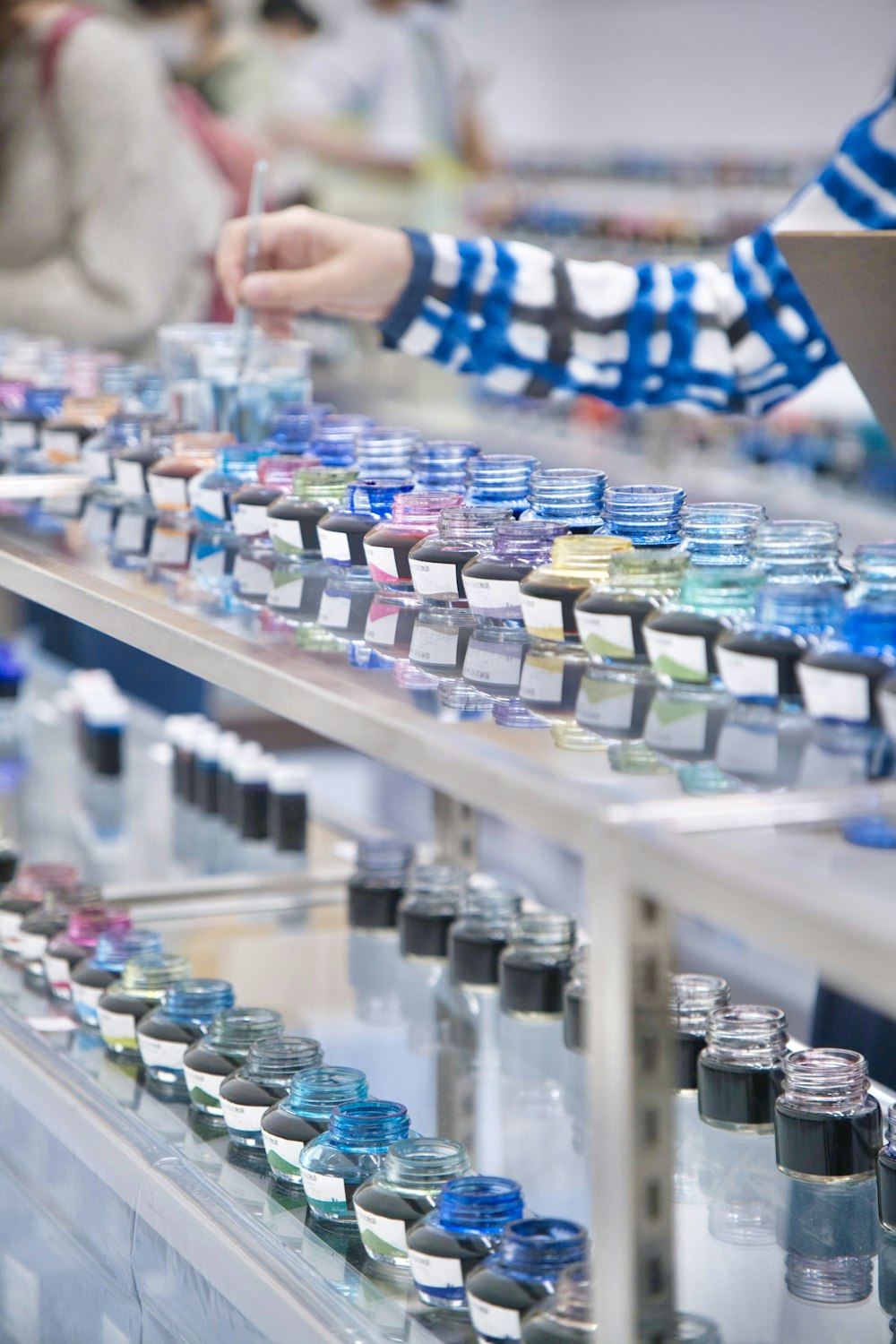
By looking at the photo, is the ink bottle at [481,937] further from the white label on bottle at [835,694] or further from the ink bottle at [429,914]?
the white label on bottle at [835,694]

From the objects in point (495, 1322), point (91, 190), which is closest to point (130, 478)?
point (495, 1322)

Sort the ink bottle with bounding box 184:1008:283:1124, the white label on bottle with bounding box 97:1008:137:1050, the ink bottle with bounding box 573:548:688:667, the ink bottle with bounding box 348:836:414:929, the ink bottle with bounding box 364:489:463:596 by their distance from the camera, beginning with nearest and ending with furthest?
the ink bottle with bounding box 573:548:688:667 < the ink bottle with bounding box 364:489:463:596 < the ink bottle with bounding box 184:1008:283:1124 < the white label on bottle with bounding box 97:1008:137:1050 < the ink bottle with bounding box 348:836:414:929

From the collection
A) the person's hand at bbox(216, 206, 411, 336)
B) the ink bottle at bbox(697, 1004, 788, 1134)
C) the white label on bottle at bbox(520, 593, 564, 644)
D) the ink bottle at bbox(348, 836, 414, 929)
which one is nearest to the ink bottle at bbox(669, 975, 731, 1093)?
the ink bottle at bbox(697, 1004, 788, 1134)

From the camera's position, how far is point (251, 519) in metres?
1.33

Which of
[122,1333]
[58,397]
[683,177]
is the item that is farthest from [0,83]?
[683,177]

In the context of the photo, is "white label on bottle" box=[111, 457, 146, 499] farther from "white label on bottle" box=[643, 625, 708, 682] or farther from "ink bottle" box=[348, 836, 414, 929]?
"white label on bottle" box=[643, 625, 708, 682]

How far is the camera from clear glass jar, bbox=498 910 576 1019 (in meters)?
1.56

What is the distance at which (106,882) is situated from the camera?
1.97 metres

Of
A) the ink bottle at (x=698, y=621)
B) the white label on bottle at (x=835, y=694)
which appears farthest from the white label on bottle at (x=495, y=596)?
the white label on bottle at (x=835, y=694)

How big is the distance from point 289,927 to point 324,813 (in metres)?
0.46

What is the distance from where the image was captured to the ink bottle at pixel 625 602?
0.95 meters

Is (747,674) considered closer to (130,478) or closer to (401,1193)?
(401,1193)

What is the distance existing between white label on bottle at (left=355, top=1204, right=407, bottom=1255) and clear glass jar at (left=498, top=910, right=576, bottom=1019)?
1.46 feet

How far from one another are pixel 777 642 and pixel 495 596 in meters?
0.24
